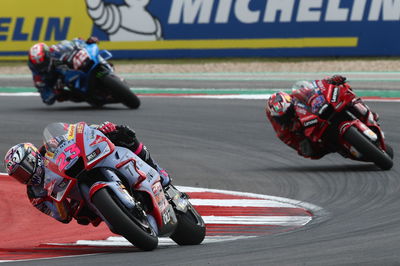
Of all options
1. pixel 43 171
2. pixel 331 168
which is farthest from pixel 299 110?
pixel 43 171

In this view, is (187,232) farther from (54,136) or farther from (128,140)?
(54,136)

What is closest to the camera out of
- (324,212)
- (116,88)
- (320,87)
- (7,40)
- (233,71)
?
(324,212)

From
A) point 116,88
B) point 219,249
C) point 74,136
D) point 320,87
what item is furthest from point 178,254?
point 116,88

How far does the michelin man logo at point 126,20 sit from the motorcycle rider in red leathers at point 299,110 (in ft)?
38.3

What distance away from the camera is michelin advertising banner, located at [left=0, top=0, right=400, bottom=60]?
21344 mm

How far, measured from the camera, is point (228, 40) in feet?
74.6

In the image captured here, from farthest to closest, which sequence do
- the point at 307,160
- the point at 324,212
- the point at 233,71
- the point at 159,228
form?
the point at 233,71
the point at 307,160
the point at 324,212
the point at 159,228

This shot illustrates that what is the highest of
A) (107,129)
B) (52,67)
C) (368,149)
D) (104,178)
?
(107,129)

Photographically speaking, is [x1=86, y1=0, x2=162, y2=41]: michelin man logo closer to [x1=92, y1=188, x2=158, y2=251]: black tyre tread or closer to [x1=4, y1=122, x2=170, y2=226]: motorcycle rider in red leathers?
[x1=4, y1=122, x2=170, y2=226]: motorcycle rider in red leathers

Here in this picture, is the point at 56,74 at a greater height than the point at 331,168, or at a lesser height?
lesser

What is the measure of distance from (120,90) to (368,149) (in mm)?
7232

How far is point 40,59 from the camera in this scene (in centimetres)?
1784

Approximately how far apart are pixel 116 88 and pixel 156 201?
33.5 ft

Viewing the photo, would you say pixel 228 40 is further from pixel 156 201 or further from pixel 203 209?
pixel 156 201
